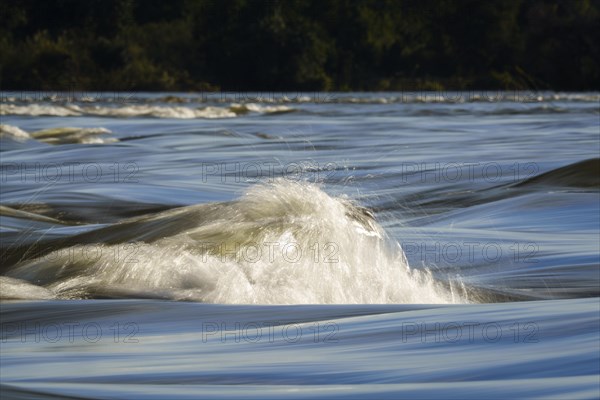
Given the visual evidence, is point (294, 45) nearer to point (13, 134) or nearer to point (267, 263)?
point (13, 134)

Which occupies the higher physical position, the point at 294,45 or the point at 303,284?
the point at 294,45

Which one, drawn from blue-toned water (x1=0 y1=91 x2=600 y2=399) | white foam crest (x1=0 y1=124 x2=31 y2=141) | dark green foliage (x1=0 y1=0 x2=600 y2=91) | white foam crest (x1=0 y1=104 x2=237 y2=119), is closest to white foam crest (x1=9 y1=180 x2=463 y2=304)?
blue-toned water (x1=0 y1=91 x2=600 y2=399)

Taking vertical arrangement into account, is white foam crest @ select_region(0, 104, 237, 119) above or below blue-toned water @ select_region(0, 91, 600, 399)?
above

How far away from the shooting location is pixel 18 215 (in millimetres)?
8234

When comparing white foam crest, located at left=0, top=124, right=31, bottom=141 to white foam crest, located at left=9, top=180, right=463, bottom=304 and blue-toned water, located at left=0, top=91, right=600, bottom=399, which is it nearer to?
blue-toned water, located at left=0, top=91, right=600, bottom=399

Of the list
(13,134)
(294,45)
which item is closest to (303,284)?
(13,134)

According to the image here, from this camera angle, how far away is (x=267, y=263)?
5.53 meters

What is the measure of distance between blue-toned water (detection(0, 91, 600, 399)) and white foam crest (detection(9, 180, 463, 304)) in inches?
0.4

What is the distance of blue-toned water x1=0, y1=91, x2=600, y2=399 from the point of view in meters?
3.67

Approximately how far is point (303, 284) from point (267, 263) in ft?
1.05

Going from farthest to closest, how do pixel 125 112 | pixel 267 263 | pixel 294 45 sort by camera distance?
1. pixel 294 45
2. pixel 125 112
3. pixel 267 263

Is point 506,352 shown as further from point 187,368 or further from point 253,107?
point 253,107

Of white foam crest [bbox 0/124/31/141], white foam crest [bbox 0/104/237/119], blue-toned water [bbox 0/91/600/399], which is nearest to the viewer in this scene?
blue-toned water [bbox 0/91/600/399]

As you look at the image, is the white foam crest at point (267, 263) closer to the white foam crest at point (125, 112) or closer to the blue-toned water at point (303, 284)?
the blue-toned water at point (303, 284)
